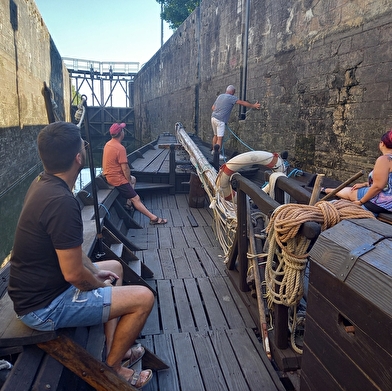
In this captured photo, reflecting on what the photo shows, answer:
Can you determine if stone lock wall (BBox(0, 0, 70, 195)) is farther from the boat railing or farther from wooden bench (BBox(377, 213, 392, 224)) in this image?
wooden bench (BBox(377, 213, 392, 224))

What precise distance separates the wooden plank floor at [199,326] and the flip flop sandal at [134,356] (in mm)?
149

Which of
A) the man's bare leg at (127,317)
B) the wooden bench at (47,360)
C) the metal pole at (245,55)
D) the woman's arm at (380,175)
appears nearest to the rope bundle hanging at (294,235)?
the man's bare leg at (127,317)

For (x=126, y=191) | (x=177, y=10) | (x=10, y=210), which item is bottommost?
(x=10, y=210)

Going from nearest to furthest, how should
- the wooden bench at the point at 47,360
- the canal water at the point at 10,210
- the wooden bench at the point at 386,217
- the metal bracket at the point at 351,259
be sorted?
the metal bracket at the point at 351,259 → the wooden bench at the point at 47,360 → the wooden bench at the point at 386,217 → the canal water at the point at 10,210

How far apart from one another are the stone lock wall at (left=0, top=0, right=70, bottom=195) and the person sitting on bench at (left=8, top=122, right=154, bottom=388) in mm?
6862

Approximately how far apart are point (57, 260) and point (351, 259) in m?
1.16

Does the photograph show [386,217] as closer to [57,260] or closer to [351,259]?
[351,259]

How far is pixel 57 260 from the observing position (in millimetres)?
1551

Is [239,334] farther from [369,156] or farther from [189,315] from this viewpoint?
[369,156]

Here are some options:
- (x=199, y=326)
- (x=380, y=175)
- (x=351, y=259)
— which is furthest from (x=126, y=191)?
(x=351, y=259)

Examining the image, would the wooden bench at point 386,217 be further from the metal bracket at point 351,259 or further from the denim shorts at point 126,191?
the denim shorts at point 126,191

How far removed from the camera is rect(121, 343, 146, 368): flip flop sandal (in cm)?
191

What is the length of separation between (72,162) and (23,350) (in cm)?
81

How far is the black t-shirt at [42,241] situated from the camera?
1465mm
